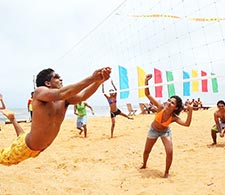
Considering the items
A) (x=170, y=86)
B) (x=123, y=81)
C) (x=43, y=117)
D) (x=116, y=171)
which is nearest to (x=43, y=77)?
(x=43, y=117)

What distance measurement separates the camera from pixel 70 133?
970 cm

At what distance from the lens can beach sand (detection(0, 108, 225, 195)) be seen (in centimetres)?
407

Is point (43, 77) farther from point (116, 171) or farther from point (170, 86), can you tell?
point (170, 86)

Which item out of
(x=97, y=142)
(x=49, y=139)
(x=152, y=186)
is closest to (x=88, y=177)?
(x=152, y=186)

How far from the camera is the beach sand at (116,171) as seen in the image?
13.4 feet

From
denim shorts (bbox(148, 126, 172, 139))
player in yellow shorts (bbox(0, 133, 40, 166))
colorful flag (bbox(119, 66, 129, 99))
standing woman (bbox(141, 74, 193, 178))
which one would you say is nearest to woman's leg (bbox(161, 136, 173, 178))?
standing woman (bbox(141, 74, 193, 178))

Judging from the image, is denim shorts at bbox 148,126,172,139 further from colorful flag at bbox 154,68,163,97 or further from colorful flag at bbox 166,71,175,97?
colorful flag at bbox 166,71,175,97

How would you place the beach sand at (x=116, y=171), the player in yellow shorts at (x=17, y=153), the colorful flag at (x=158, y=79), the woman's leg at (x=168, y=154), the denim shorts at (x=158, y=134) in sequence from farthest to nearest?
1. the colorful flag at (x=158, y=79)
2. the denim shorts at (x=158, y=134)
3. the woman's leg at (x=168, y=154)
4. the beach sand at (x=116, y=171)
5. the player in yellow shorts at (x=17, y=153)

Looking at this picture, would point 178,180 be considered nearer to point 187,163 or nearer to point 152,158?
point 187,163

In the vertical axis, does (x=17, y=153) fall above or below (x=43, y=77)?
below

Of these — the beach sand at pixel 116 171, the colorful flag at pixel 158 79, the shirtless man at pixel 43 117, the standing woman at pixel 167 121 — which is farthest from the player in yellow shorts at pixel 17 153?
the colorful flag at pixel 158 79

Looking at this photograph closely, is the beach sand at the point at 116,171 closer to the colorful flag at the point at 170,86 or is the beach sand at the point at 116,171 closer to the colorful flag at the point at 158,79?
the colorful flag at the point at 158,79

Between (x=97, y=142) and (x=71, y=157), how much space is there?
1780 millimetres

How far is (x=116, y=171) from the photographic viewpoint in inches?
200
